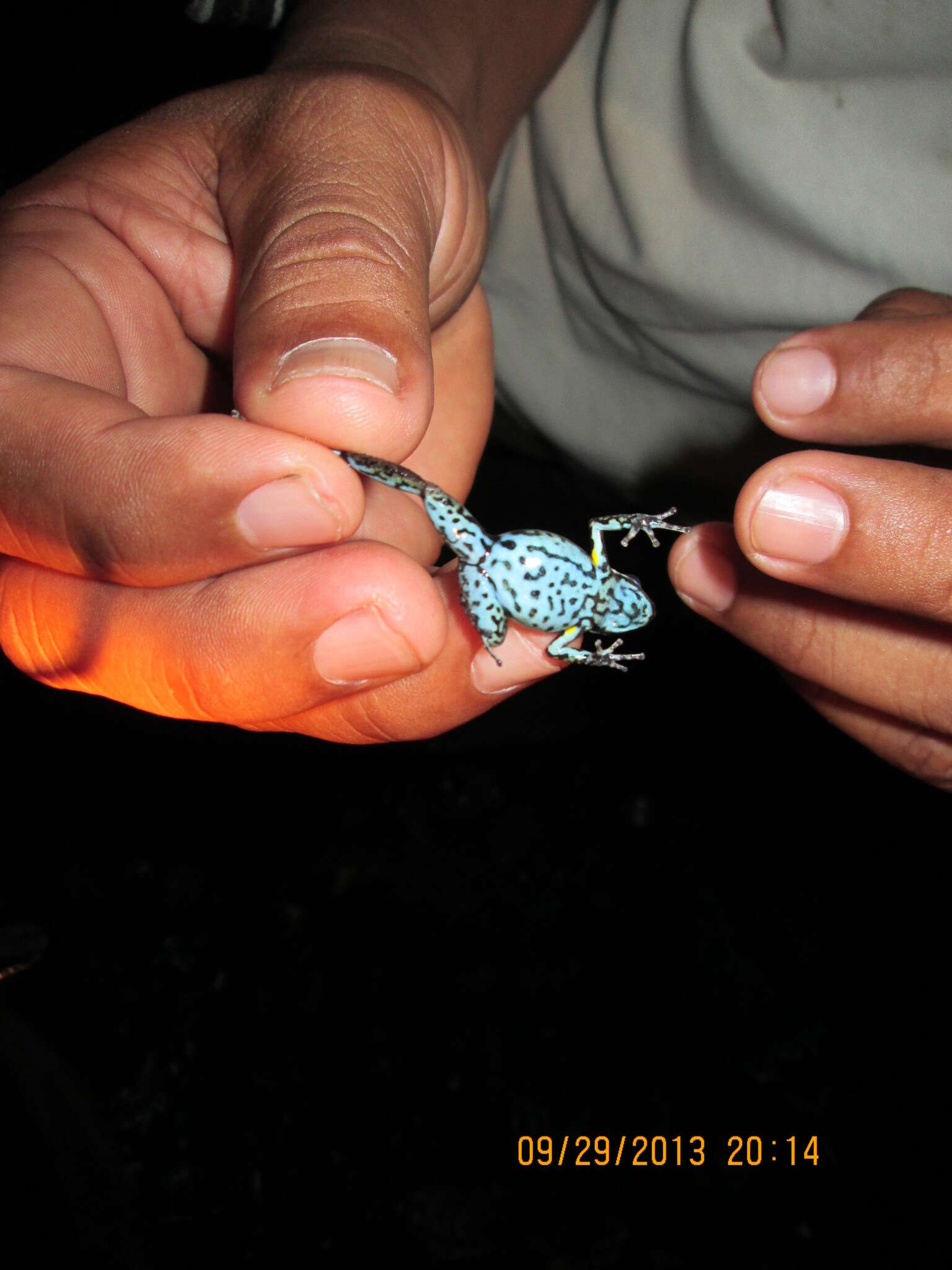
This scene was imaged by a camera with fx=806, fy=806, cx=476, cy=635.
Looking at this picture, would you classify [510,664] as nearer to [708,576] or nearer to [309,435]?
[708,576]

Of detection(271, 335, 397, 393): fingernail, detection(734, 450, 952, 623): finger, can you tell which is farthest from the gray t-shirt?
detection(271, 335, 397, 393): fingernail

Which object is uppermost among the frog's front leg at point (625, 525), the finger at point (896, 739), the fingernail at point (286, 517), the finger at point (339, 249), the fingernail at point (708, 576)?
the finger at point (339, 249)

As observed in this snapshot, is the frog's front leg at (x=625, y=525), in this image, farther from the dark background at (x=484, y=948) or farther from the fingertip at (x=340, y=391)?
the dark background at (x=484, y=948)

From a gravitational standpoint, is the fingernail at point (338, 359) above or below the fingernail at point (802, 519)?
above

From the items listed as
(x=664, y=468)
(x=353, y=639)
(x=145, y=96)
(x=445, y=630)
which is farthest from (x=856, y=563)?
(x=145, y=96)

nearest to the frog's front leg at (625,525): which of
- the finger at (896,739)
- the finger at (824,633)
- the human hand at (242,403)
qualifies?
the finger at (824,633)
